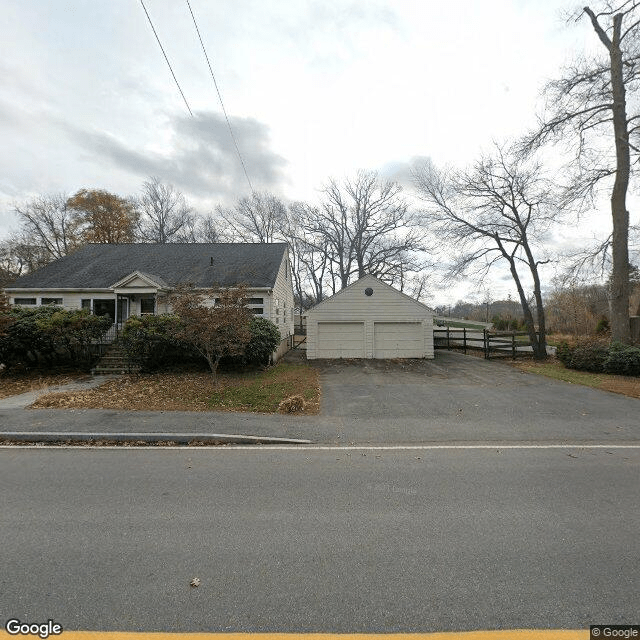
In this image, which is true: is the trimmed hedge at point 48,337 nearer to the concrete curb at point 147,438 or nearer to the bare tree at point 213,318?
the bare tree at point 213,318

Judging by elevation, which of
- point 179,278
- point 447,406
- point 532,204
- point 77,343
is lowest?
point 447,406

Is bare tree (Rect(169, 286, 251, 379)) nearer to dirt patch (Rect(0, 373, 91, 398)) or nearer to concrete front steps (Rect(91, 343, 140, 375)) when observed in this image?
concrete front steps (Rect(91, 343, 140, 375))

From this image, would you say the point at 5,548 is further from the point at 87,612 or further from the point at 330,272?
the point at 330,272

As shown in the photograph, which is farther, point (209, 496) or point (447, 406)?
point (447, 406)

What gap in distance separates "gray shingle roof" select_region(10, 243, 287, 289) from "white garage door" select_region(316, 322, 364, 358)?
3907mm

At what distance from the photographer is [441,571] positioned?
2680 millimetres

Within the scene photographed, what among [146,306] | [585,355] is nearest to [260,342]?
[146,306]

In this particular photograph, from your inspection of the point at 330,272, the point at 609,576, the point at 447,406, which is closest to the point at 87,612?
the point at 609,576

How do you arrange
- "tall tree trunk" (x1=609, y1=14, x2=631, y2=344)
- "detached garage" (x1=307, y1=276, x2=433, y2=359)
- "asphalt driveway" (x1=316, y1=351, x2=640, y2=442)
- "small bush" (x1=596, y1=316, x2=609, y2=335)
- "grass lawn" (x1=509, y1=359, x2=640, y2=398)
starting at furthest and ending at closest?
1. "small bush" (x1=596, y1=316, x2=609, y2=335)
2. "detached garage" (x1=307, y1=276, x2=433, y2=359)
3. "tall tree trunk" (x1=609, y1=14, x2=631, y2=344)
4. "grass lawn" (x1=509, y1=359, x2=640, y2=398)
5. "asphalt driveway" (x1=316, y1=351, x2=640, y2=442)

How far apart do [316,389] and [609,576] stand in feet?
27.5

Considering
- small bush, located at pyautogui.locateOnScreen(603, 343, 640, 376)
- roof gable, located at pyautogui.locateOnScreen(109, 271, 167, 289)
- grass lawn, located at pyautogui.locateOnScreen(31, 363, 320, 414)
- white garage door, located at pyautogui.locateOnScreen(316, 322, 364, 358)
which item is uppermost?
roof gable, located at pyautogui.locateOnScreen(109, 271, 167, 289)

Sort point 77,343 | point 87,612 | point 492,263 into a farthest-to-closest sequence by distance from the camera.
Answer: point 492,263 → point 77,343 → point 87,612

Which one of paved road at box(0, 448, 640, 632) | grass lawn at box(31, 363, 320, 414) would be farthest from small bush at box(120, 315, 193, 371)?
paved road at box(0, 448, 640, 632)

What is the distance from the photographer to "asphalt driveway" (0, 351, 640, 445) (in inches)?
250
